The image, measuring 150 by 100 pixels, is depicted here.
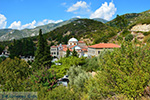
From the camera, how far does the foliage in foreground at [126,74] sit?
512 cm

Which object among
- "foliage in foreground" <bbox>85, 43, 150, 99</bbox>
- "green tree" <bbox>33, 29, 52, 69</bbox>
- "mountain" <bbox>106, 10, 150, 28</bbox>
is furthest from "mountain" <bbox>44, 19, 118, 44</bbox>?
"foliage in foreground" <bbox>85, 43, 150, 99</bbox>

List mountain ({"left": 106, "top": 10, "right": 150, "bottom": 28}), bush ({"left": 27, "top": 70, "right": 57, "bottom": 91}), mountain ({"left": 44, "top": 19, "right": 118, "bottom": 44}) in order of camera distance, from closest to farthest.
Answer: bush ({"left": 27, "top": 70, "right": 57, "bottom": 91}) → mountain ({"left": 106, "top": 10, "right": 150, "bottom": 28}) → mountain ({"left": 44, "top": 19, "right": 118, "bottom": 44})

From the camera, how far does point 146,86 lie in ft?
16.6

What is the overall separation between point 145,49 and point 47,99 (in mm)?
6858

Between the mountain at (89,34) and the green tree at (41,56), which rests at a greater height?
the mountain at (89,34)

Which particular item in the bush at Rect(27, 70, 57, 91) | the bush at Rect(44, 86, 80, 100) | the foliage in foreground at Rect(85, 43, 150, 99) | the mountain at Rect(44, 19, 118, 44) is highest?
the mountain at Rect(44, 19, 118, 44)

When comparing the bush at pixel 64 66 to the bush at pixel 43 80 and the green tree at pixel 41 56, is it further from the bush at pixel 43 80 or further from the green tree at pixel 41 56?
the green tree at pixel 41 56

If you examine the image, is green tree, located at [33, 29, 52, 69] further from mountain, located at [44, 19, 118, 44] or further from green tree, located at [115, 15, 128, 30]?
green tree, located at [115, 15, 128, 30]

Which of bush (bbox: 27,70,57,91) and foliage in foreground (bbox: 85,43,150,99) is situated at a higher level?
foliage in foreground (bbox: 85,43,150,99)

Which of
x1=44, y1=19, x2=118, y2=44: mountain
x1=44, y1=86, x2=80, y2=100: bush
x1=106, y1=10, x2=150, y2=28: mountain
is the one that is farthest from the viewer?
x1=44, y1=19, x2=118, y2=44: mountain

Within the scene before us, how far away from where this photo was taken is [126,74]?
5953 millimetres

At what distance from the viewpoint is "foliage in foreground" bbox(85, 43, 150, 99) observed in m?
5.12

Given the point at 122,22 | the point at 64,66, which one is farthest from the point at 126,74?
the point at 122,22

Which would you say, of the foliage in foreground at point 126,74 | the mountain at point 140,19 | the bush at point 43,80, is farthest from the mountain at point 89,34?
the foliage in foreground at point 126,74
